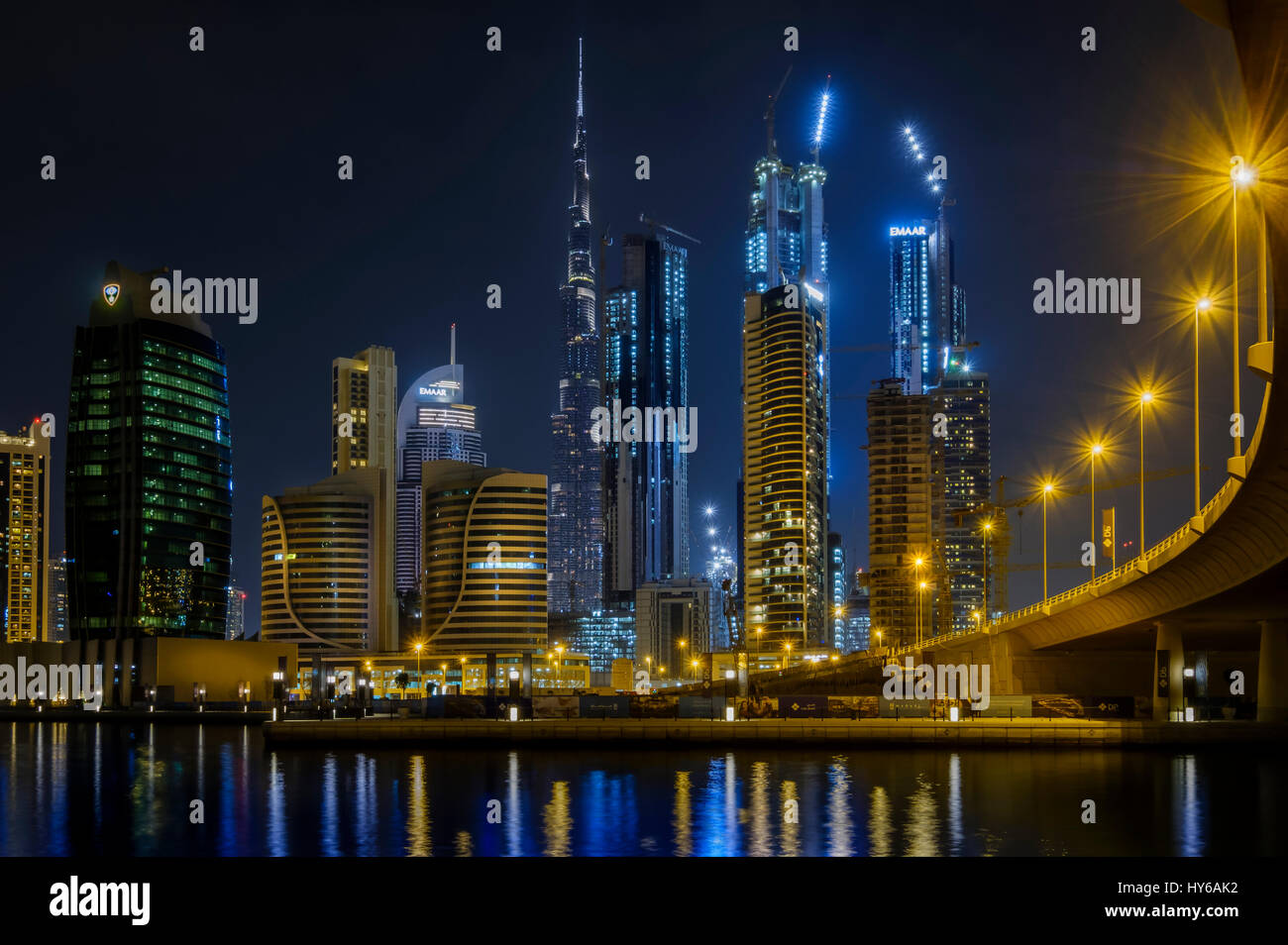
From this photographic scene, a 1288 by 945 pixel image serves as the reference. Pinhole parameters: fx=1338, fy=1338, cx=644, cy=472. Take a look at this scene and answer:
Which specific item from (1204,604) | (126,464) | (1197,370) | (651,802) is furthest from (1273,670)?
(126,464)

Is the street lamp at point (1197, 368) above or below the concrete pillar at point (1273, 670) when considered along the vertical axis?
above

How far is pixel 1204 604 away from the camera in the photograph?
69.8 metres

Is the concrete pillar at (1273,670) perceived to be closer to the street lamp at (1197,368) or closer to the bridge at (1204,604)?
the bridge at (1204,604)

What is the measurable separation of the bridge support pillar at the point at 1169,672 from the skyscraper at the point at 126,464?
149 meters

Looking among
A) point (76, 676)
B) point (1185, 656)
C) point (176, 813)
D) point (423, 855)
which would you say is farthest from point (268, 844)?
point (76, 676)

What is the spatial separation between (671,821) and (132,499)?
164794 mm

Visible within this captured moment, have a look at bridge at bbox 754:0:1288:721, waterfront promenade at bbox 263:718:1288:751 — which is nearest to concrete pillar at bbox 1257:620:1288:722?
bridge at bbox 754:0:1288:721

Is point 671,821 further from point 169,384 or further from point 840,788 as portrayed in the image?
point 169,384

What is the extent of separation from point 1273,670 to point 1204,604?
1104cm

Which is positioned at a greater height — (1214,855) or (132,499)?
(132,499)

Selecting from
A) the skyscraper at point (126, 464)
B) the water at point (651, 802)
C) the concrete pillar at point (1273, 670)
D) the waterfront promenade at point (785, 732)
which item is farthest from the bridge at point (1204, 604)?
the skyscraper at point (126, 464)

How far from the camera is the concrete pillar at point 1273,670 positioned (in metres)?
75.9

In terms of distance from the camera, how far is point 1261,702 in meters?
76.8

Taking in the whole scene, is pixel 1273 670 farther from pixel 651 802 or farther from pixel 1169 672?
pixel 651 802
